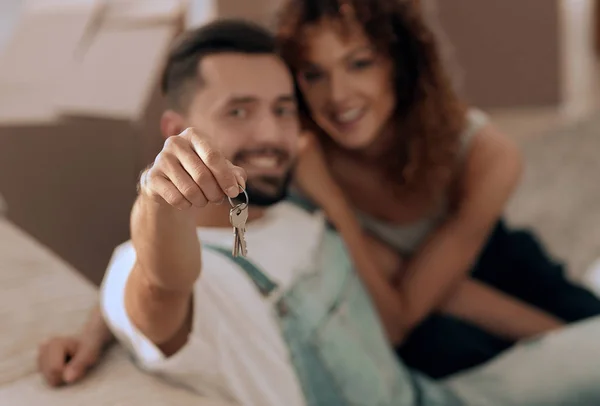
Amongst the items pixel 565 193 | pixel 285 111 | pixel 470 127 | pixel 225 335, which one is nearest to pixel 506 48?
pixel 565 193

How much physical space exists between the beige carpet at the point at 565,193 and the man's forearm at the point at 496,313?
318 mm

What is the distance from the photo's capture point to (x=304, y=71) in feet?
1.86

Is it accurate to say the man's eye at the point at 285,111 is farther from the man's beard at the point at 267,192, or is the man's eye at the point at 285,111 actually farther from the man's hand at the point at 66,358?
the man's hand at the point at 66,358

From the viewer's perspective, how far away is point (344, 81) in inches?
22.8

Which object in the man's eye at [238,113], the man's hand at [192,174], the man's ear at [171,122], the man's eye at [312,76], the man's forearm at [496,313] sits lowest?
the man's forearm at [496,313]

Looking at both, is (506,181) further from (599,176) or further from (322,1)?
(599,176)

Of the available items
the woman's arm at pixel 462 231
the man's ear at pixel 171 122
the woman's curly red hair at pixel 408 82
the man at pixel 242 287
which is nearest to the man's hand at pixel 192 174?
the man at pixel 242 287

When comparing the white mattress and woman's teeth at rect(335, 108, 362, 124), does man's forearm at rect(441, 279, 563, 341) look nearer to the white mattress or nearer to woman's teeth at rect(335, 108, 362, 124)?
woman's teeth at rect(335, 108, 362, 124)

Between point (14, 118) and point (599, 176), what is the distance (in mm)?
1030

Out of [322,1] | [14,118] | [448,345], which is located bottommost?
[448,345]

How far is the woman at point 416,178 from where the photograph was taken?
577 millimetres

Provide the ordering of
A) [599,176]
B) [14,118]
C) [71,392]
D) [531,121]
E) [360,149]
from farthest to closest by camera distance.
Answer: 1. [531,121]
2. [599,176]
3. [360,149]
4. [14,118]
5. [71,392]

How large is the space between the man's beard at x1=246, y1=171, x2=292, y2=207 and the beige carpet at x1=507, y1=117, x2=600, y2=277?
2.19ft

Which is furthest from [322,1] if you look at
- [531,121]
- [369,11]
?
[531,121]
